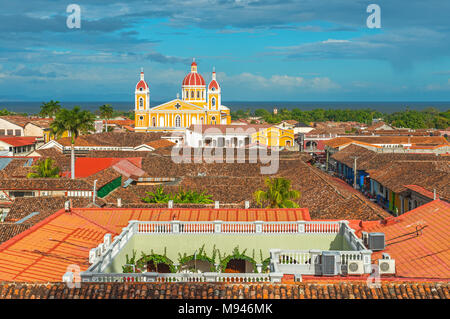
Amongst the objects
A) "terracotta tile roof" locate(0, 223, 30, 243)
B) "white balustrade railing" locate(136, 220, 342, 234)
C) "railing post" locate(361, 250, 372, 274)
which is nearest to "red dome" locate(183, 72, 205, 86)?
"terracotta tile roof" locate(0, 223, 30, 243)

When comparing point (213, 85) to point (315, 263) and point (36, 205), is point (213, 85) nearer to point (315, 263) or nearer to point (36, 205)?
point (36, 205)

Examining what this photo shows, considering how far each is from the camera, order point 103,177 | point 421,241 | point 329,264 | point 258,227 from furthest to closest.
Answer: point 103,177
point 258,227
point 421,241
point 329,264

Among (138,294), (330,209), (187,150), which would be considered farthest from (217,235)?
(187,150)

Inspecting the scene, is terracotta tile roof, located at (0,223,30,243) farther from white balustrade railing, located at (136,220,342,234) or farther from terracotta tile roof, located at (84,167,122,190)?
terracotta tile roof, located at (84,167,122,190)

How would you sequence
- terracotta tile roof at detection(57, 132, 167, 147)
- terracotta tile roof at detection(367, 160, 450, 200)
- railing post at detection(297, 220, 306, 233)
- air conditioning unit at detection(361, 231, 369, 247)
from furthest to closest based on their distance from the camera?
terracotta tile roof at detection(57, 132, 167, 147) → terracotta tile roof at detection(367, 160, 450, 200) → railing post at detection(297, 220, 306, 233) → air conditioning unit at detection(361, 231, 369, 247)

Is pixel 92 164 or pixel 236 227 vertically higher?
pixel 92 164

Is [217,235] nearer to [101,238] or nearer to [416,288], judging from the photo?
[101,238]

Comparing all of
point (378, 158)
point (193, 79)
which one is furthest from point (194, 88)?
point (378, 158)
